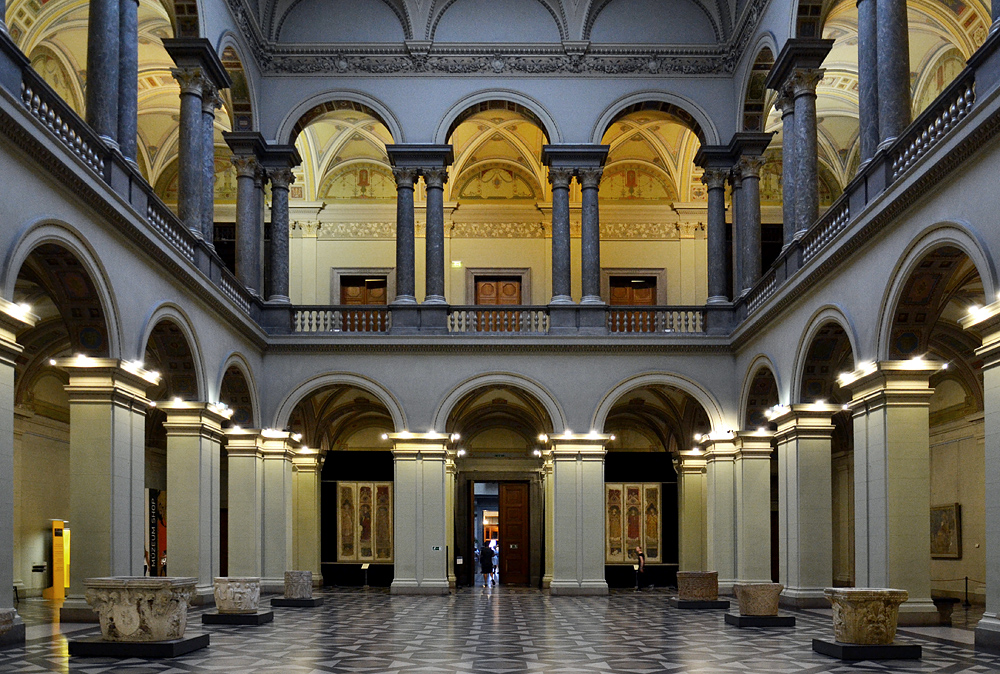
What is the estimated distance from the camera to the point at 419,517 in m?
24.0

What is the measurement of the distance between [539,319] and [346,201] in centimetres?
815

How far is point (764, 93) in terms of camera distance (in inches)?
960

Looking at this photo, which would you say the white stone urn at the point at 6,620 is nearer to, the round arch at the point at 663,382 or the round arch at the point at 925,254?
the round arch at the point at 925,254

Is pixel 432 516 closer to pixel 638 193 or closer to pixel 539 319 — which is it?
pixel 539 319

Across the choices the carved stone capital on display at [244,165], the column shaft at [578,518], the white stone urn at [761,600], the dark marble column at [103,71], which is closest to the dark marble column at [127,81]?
the dark marble column at [103,71]

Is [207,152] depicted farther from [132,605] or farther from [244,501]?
[132,605]

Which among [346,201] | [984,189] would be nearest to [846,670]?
[984,189]

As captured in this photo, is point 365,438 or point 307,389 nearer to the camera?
point 307,389

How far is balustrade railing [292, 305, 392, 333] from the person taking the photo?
24.9 meters

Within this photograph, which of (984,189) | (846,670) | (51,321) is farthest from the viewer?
(51,321)

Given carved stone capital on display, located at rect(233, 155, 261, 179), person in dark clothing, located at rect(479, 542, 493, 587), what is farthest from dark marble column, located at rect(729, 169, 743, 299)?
person in dark clothing, located at rect(479, 542, 493, 587)

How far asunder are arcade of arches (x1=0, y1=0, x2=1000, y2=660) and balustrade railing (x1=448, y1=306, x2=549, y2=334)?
9 centimetres

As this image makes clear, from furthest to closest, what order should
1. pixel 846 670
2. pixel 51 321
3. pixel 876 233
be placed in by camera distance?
pixel 51 321
pixel 876 233
pixel 846 670

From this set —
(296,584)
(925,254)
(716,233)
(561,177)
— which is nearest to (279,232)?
(561,177)
